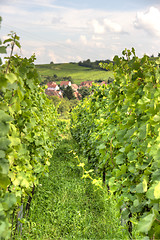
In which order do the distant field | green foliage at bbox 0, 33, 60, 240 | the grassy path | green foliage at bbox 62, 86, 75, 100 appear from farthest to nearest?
the distant field → green foliage at bbox 62, 86, 75, 100 → the grassy path → green foliage at bbox 0, 33, 60, 240

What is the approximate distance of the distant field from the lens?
84.4 m

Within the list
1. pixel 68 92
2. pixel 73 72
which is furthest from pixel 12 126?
pixel 73 72

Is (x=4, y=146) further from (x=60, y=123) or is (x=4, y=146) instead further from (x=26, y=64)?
(x=60, y=123)

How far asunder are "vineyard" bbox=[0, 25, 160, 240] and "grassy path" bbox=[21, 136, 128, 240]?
2cm

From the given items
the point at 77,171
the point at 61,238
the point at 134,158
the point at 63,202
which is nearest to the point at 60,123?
the point at 77,171

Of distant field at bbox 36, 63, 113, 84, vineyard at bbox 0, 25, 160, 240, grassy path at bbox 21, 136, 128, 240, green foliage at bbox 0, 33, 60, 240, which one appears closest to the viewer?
green foliage at bbox 0, 33, 60, 240

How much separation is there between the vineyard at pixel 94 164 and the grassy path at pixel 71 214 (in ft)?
Result: 0.05

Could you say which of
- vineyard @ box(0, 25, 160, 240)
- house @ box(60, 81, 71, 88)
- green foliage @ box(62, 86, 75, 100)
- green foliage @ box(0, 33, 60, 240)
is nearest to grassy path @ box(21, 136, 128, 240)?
vineyard @ box(0, 25, 160, 240)

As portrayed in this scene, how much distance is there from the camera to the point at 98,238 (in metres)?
3.59

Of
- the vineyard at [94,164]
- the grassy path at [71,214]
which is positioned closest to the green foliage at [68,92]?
the vineyard at [94,164]

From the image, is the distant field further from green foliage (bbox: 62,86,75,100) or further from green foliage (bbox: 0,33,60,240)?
green foliage (bbox: 0,33,60,240)

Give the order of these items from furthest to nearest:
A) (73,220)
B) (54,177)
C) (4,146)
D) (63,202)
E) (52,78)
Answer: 1. (52,78)
2. (54,177)
3. (63,202)
4. (73,220)
5. (4,146)

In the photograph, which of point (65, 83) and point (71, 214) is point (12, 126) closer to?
point (71, 214)

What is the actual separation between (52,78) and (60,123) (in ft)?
254
